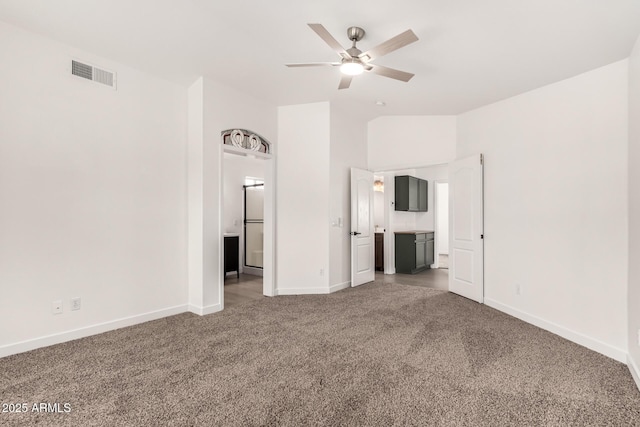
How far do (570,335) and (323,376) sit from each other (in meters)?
2.62

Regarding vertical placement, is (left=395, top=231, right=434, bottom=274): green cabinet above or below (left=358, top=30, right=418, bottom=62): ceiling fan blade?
below

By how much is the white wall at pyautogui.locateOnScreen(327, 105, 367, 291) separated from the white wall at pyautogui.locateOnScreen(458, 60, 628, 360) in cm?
206

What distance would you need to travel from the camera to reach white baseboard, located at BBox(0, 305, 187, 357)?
281 cm

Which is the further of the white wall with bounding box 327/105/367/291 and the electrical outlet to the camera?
the white wall with bounding box 327/105/367/291

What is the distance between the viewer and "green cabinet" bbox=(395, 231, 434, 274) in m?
6.71

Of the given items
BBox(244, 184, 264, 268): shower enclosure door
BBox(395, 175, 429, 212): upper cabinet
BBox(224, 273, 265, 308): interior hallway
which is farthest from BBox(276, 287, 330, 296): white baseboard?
BBox(395, 175, 429, 212): upper cabinet

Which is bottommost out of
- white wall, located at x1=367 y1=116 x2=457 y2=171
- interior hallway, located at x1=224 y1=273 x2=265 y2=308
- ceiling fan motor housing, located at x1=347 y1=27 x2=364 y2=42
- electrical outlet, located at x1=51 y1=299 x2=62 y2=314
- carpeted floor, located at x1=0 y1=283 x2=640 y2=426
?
interior hallway, located at x1=224 y1=273 x2=265 y2=308

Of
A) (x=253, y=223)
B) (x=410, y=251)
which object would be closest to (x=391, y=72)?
(x=410, y=251)

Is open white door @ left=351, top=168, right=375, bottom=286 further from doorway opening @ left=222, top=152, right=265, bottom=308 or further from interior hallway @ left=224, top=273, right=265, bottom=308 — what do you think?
doorway opening @ left=222, top=152, right=265, bottom=308

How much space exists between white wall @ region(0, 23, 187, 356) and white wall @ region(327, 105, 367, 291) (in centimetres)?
217

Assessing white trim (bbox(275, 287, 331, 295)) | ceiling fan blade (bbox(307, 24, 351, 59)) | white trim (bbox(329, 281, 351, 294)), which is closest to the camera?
ceiling fan blade (bbox(307, 24, 351, 59))

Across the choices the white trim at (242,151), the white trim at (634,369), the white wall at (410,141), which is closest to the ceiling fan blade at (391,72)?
the white trim at (242,151)

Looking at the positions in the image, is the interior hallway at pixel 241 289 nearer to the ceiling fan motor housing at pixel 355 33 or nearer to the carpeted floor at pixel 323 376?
the carpeted floor at pixel 323 376

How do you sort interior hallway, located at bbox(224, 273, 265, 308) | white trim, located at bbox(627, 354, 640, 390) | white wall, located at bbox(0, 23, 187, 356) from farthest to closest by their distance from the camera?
interior hallway, located at bbox(224, 273, 265, 308) < white wall, located at bbox(0, 23, 187, 356) < white trim, located at bbox(627, 354, 640, 390)
